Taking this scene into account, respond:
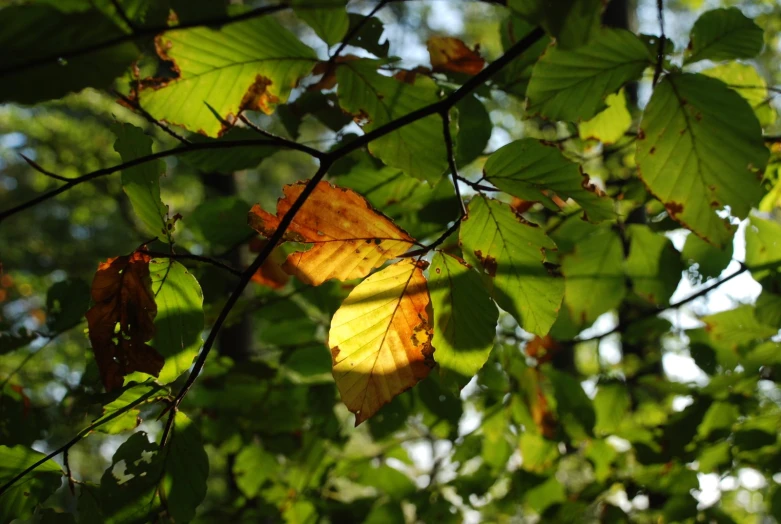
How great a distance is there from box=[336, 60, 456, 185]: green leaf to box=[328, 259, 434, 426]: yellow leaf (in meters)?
0.16

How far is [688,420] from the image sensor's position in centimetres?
110

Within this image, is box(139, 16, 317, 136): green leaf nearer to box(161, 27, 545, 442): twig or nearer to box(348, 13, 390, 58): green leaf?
box(161, 27, 545, 442): twig

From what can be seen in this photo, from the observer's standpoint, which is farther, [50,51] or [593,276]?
[593,276]

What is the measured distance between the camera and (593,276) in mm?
971

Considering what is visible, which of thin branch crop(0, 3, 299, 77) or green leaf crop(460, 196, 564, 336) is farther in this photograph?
green leaf crop(460, 196, 564, 336)

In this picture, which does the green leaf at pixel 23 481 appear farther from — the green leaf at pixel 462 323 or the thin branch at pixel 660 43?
the thin branch at pixel 660 43

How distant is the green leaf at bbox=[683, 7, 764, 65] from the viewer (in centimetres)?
68

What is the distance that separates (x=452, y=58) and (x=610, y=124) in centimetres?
28

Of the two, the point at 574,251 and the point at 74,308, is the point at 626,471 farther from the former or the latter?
the point at 74,308

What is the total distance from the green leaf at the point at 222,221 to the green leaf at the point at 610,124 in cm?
60

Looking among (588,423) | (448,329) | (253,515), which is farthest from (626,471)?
(448,329)

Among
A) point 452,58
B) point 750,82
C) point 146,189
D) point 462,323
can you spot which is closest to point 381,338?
point 462,323

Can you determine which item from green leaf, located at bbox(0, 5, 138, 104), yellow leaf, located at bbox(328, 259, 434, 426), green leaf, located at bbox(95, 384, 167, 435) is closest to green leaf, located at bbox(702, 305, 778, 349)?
yellow leaf, located at bbox(328, 259, 434, 426)

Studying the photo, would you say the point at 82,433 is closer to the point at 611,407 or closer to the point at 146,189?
the point at 146,189
